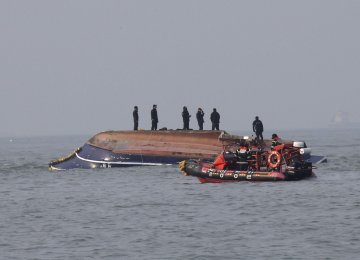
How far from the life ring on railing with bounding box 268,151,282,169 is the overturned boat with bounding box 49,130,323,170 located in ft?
45.4

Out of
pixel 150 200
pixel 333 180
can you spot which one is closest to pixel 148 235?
pixel 150 200

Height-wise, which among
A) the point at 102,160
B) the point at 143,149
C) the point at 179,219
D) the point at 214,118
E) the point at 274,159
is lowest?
the point at 179,219

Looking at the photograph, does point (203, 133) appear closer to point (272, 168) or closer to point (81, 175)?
point (81, 175)

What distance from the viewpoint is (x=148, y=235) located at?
31672mm

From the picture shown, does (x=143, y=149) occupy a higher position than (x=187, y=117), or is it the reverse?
(x=187, y=117)

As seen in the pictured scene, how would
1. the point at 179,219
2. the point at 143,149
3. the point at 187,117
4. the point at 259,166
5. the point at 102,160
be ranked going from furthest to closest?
the point at 187,117, the point at 102,160, the point at 143,149, the point at 259,166, the point at 179,219

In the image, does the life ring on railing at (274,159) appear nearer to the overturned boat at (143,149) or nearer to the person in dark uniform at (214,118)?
the overturned boat at (143,149)

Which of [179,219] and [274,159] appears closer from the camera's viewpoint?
[179,219]

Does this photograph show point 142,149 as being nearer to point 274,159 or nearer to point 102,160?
point 102,160

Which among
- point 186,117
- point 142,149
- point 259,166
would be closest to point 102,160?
point 142,149

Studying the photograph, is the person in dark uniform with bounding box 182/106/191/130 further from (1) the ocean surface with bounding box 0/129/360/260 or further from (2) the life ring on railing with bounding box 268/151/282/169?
(2) the life ring on railing with bounding box 268/151/282/169

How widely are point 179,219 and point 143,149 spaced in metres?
27.2

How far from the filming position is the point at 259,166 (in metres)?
47.2

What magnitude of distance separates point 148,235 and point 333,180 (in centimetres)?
2184
